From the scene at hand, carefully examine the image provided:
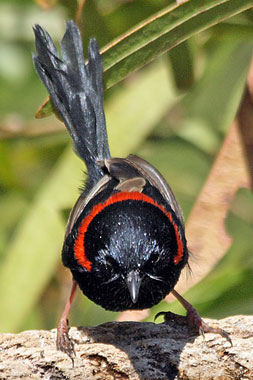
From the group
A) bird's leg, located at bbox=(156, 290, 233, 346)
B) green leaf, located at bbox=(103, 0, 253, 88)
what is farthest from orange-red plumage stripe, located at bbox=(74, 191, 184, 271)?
green leaf, located at bbox=(103, 0, 253, 88)

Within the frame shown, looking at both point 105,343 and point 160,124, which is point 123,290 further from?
point 160,124

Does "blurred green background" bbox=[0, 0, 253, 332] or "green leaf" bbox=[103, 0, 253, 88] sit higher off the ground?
"green leaf" bbox=[103, 0, 253, 88]

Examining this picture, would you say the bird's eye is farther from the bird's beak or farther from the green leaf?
the green leaf

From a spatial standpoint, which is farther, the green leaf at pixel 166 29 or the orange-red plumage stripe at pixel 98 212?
the orange-red plumage stripe at pixel 98 212

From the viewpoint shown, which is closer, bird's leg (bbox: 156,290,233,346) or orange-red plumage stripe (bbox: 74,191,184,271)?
bird's leg (bbox: 156,290,233,346)

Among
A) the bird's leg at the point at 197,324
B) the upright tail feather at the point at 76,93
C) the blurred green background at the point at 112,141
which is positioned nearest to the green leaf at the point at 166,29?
the blurred green background at the point at 112,141

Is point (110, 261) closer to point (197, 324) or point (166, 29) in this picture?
point (197, 324)

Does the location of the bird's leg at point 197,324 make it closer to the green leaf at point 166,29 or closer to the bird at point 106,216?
the bird at point 106,216
